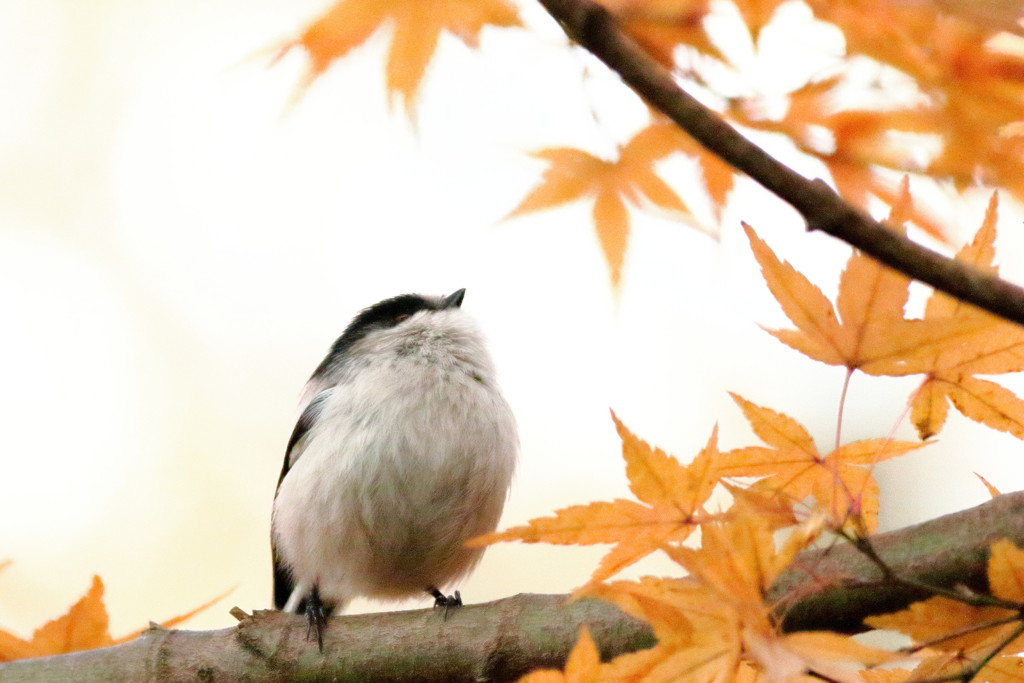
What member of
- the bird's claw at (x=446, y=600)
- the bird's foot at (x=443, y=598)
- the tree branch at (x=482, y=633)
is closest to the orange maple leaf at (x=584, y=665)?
the tree branch at (x=482, y=633)

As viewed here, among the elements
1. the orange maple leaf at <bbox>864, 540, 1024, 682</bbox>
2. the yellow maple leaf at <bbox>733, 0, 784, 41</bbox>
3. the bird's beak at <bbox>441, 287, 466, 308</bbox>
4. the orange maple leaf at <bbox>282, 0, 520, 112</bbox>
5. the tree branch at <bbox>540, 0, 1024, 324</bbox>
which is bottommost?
the orange maple leaf at <bbox>864, 540, 1024, 682</bbox>

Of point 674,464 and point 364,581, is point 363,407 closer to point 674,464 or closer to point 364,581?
point 364,581

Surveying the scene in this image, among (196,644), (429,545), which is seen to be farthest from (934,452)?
(196,644)

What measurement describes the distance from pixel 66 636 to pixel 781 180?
1886mm

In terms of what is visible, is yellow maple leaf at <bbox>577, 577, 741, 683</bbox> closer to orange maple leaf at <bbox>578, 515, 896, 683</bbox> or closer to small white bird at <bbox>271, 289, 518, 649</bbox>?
orange maple leaf at <bbox>578, 515, 896, 683</bbox>

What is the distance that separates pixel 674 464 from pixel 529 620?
0.81 meters

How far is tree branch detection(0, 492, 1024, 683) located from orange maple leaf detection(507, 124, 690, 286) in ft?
2.26

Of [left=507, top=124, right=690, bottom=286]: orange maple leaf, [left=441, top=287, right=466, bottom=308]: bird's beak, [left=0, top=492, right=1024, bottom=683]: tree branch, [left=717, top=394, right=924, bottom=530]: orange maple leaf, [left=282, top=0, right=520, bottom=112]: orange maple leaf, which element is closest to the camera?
[left=717, top=394, right=924, bottom=530]: orange maple leaf

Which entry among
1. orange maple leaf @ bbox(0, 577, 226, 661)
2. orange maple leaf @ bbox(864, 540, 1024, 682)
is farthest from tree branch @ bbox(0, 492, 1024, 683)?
orange maple leaf @ bbox(864, 540, 1024, 682)

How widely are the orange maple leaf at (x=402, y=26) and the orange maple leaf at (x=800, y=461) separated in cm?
90

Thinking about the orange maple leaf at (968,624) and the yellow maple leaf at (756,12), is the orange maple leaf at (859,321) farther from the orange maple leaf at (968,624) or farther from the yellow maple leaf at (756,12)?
the yellow maple leaf at (756,12)

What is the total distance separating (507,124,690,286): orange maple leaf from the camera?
2.02m

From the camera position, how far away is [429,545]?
307cm

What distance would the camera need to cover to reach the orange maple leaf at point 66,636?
2.21 meters
